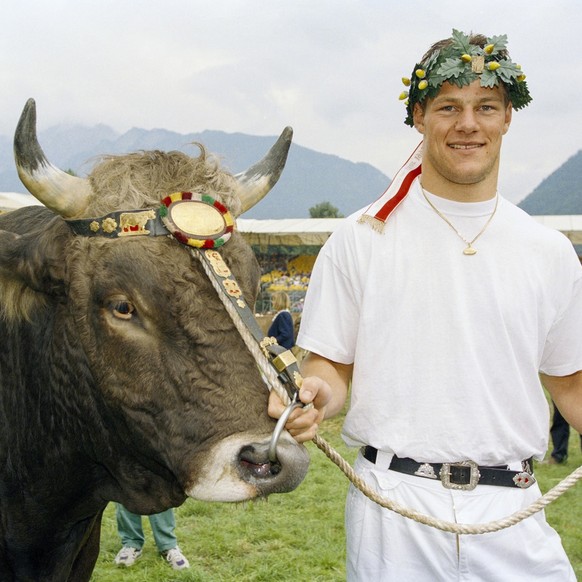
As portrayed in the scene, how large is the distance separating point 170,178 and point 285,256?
2792cm

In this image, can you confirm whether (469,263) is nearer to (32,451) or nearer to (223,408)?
(223,408)

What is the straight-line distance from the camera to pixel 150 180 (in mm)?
2541

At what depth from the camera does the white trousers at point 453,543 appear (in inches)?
95.4

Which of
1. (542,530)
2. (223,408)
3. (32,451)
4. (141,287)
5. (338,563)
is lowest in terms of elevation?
(338,563)

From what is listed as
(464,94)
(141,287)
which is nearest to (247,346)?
(141,287)

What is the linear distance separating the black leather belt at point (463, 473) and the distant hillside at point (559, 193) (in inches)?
5366

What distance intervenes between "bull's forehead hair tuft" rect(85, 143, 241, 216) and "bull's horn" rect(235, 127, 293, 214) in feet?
0.49

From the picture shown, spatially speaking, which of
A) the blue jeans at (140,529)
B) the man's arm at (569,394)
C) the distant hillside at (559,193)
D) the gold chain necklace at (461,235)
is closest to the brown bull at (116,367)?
the gold chain necklace at (461,235)

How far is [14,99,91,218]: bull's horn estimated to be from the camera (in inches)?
89.5

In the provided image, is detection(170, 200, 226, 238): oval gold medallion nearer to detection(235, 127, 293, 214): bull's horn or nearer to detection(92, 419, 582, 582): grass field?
detection(235, 127, 293, 214): bull's horn

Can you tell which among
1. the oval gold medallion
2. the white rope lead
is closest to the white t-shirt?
the white rope lead

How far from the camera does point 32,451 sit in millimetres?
2703

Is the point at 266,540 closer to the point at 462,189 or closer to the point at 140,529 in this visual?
the point at 140,529

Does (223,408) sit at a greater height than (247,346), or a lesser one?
lesser
